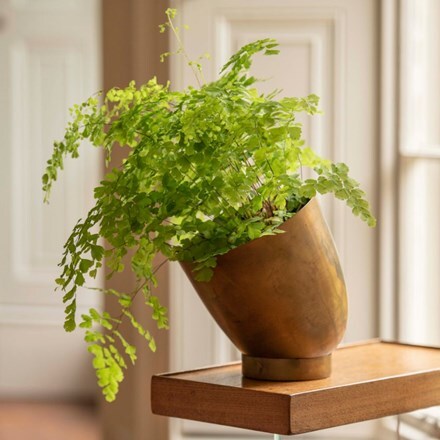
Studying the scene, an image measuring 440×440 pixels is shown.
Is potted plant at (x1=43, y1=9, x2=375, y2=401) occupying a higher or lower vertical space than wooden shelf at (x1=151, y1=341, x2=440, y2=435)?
higher

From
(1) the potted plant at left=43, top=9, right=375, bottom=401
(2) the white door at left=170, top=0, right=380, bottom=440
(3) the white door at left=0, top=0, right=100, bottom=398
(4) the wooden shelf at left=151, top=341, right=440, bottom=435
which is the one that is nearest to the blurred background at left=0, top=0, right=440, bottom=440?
(2) the white door at left=170, top=0, right=380, bottom=440

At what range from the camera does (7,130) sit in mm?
5090

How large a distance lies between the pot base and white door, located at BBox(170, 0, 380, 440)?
135 centimetres

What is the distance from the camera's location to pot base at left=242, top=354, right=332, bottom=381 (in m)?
1.51

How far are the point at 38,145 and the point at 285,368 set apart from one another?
148 inches

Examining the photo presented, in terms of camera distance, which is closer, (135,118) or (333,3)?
(135,118)

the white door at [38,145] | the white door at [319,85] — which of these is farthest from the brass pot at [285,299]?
the white door at [38,145]

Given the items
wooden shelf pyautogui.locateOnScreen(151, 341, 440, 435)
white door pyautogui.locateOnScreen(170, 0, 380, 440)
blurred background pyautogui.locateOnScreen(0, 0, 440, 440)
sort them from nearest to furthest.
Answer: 1. wooden shelf pyautogui.locateOnScreen(151, 341, 440, 435)
2. blurred background pyautogui.locateOnScreen(0, 0, 440, 440)
3. white door pyautogui.locateOnScreen(170, 0, 380, 440)

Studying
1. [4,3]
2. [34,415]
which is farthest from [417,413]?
[4,3]

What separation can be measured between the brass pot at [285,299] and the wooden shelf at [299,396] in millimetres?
38

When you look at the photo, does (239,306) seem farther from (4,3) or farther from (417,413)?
(4,3)

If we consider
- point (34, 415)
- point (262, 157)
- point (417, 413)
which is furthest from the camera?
point (34, 415)

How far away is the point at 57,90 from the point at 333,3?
2.47 m

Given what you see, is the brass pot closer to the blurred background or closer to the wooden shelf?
the wooden shelf
